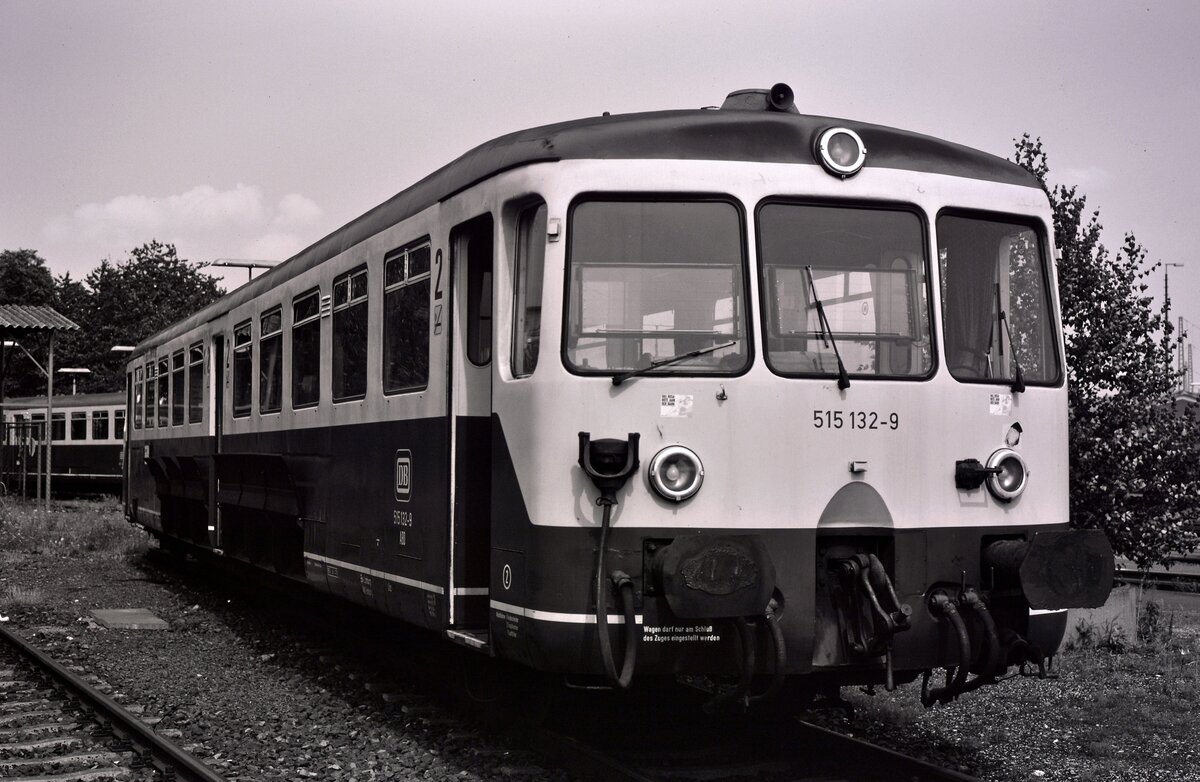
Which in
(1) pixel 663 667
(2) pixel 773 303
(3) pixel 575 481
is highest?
(2) pixel 773 303

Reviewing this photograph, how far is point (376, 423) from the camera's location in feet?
27.5

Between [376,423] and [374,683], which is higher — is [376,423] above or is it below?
above

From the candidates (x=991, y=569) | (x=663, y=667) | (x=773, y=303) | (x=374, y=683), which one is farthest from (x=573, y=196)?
(x=374, y=683)

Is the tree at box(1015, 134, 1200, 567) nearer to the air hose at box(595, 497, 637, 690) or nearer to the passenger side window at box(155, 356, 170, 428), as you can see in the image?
the air hose at box(595, 497, 637, 690)

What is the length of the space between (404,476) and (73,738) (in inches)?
92.3

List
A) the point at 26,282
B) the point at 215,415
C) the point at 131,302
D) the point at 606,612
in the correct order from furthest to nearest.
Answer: the point at 26,282 < the point at 131,302 < the point at 215,415 < the point at 606,612

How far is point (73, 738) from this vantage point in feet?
25.8

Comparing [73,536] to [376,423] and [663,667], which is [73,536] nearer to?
[376,423]

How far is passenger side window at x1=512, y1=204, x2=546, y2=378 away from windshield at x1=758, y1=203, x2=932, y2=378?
1.01 meters

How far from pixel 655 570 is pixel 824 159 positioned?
2016 mm

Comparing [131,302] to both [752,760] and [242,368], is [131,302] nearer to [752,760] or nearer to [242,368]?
[242,368]

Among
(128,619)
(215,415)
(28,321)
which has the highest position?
(28,321)

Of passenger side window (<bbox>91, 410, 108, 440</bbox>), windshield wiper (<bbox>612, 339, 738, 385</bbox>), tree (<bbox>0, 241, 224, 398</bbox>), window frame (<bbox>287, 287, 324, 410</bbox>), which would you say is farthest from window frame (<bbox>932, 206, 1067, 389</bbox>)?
tree (<bbox>0, 241, 224, 398</bbox>)

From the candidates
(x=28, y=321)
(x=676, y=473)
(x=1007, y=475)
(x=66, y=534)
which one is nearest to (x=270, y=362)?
(x=676, y=473)
